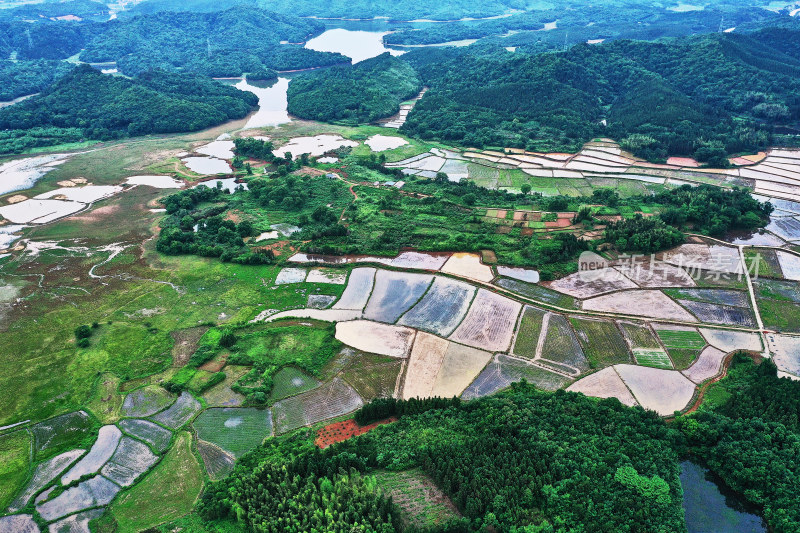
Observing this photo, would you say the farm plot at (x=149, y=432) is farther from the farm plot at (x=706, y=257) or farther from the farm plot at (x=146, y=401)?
the farm plot at (x=706, y=257)

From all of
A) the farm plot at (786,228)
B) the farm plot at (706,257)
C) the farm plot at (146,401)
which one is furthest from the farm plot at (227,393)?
the farm plot at (786,228)

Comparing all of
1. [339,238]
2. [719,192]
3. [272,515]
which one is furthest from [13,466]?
[719,192]

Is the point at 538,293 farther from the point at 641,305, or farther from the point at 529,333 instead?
the point at 641,305

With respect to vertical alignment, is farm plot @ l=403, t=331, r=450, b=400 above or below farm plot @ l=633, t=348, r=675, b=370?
below

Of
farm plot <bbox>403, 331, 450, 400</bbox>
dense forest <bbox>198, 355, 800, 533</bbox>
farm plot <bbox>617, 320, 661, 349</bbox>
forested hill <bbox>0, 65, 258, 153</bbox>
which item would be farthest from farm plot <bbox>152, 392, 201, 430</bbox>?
forested hill <bbox>0, 65, 258, 153</bbox>

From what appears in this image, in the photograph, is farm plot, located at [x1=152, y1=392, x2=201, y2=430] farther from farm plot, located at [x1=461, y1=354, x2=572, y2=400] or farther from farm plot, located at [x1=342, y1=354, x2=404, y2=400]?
farm plot, located at [x1=461, y1=354, x2=572, y2=400]

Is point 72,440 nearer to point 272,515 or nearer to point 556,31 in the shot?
point 272,515

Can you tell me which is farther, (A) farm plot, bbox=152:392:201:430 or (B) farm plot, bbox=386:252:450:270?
(B) farm plot, bbox=386:252:450:270
